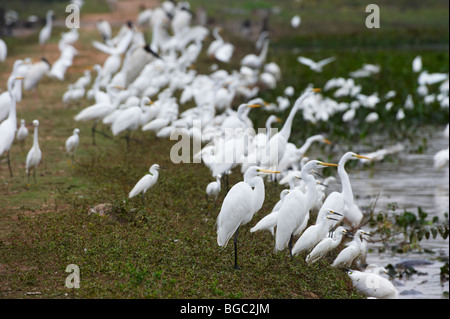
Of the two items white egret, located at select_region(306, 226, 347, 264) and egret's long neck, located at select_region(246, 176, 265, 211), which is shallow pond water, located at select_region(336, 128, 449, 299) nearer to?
white egret, located at select_region(306, 226, 347, 264)

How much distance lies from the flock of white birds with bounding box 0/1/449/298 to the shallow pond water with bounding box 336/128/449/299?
46cm

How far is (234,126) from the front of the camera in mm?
9961

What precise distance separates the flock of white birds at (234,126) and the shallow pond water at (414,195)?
46 centimetres

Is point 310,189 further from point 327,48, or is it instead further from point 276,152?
point 327,48

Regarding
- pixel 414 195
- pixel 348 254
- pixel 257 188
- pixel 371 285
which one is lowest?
pixel 371 285

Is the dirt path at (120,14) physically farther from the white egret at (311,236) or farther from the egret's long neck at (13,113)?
the white egret at (311,236)

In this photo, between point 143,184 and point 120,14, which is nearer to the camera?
point 143,184

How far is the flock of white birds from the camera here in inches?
227

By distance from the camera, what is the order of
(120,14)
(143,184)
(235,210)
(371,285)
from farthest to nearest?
1. (120,14)
2. (143,184)
3. (371,285)
4. (235,210)

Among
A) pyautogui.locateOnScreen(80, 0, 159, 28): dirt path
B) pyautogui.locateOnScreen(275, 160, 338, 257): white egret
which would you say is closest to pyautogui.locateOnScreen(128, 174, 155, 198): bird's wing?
pyautogui.locateOnScreen(275, 160, 338, 257): white egret

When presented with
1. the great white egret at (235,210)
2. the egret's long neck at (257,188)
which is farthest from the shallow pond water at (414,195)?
the great white egret at (235,210)

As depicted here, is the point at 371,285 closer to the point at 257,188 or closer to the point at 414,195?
the point at 257,188

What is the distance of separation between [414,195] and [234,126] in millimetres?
3052

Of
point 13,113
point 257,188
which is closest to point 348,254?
point 257,188
